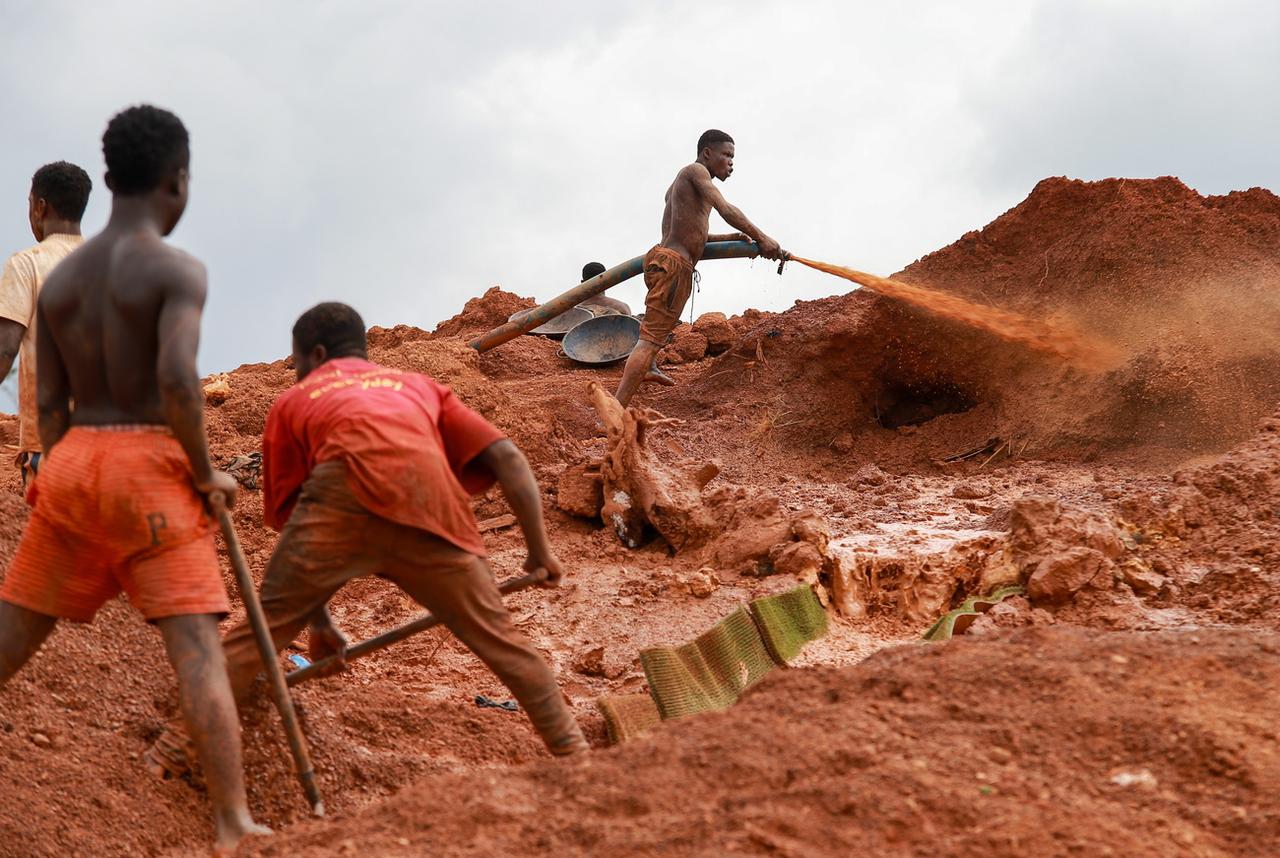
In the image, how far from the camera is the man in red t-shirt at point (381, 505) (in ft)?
11.6

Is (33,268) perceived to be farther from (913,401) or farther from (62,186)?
(913,401)

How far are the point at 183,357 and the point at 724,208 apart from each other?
6.13m

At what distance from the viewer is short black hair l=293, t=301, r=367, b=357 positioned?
12.6 feet

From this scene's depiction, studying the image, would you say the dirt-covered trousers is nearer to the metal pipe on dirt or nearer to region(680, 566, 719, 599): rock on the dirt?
region(680, 566, 719, 599): rock on the dirt

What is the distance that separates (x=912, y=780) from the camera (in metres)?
2.83

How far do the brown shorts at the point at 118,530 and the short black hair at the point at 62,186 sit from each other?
2.03 m

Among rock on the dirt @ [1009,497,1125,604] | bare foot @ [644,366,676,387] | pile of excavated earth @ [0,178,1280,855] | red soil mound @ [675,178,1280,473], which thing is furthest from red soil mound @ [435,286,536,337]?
rock on the dirt @ [1009,497,1125,604]

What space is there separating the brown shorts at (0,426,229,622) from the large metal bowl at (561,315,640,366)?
859 centimetres

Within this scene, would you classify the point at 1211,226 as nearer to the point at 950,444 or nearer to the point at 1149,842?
the point at 950,444

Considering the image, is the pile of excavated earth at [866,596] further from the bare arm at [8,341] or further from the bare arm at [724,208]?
the bare arm at [724,208]

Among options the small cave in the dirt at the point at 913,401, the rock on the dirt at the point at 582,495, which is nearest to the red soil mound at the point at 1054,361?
the small cave in the dirt at the point at 913,401

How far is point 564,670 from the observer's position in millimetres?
5641

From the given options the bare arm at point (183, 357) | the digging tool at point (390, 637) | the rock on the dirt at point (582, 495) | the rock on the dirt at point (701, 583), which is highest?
the bare arm at point (183, 357)

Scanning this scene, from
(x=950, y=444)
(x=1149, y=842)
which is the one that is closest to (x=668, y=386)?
(x=950, y=444)
